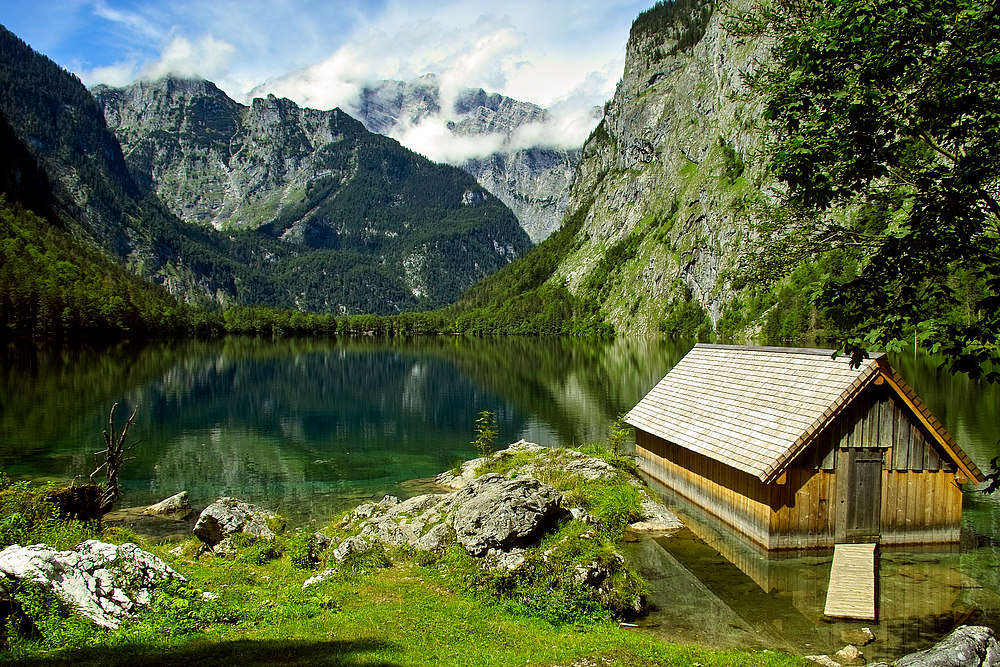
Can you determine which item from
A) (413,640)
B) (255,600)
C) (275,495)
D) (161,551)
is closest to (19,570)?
(255,600)

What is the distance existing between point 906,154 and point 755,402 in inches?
524

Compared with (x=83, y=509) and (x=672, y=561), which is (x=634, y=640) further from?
(x=83, y=509)

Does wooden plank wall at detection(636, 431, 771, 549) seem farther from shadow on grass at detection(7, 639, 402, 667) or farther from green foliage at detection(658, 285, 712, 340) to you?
green foliage at detection(658, 285, 712, 340)

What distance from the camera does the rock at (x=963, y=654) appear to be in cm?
984

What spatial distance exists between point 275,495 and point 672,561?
65.8ft

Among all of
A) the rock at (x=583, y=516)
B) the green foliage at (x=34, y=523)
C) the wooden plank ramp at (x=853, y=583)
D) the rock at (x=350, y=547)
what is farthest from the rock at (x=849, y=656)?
the green foliage at (x=34, y=523)

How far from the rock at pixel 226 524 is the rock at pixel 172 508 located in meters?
7.35

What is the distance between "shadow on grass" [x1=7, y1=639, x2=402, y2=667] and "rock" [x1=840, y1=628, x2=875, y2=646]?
395 inches

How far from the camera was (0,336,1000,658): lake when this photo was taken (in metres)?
16.6

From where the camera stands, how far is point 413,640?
12258mm

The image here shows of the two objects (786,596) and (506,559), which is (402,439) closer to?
(506,559)

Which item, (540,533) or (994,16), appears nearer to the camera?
(994,16)

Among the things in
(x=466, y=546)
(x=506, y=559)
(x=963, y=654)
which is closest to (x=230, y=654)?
(x=506, y=559)

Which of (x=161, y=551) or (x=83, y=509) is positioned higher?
(x=83, y=509)
